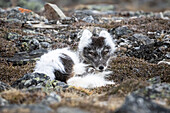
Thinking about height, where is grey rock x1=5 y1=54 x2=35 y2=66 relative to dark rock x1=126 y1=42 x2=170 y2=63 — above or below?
below

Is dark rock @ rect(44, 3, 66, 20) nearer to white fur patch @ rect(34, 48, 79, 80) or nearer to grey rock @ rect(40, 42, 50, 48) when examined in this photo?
grey rock @ rect(40, 42, 50, 48)

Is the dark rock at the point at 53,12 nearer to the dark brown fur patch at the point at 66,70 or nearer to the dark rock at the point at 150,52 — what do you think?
the dark rock at the point at 150,52

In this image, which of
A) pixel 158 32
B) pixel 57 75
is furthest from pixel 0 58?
pixel 158 32

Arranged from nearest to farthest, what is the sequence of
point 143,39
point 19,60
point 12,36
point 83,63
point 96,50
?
point 96,50
point 83,63
point 19,60
point 12,36
point 143,39

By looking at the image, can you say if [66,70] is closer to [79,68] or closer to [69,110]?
[79,68]

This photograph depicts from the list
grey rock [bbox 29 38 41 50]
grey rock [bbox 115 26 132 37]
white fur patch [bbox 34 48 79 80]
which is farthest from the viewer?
grey rock [bbox 115 26 132 37]

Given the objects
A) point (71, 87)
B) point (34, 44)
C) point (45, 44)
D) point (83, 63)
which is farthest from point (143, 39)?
point (71, 87)

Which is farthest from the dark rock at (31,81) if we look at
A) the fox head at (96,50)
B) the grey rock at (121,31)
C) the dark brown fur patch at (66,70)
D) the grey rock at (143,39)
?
the grey rock at (121,31)

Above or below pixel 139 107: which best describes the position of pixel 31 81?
above

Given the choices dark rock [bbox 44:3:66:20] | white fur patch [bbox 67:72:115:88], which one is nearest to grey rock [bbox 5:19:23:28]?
dark rock [bbox 44:3:66:20]
